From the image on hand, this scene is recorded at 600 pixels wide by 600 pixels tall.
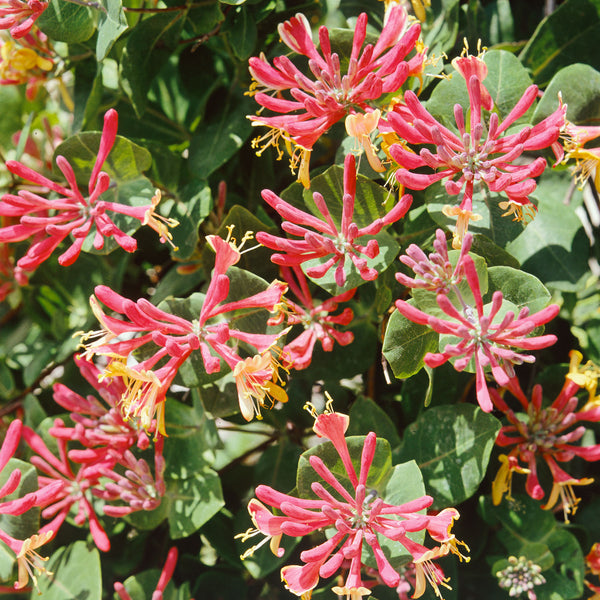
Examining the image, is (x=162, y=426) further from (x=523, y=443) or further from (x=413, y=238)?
(x=523, y=443)

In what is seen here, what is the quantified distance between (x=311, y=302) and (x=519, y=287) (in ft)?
1.11

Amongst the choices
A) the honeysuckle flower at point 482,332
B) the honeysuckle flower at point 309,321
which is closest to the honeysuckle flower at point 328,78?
the honeysuckle flower at point 309,321

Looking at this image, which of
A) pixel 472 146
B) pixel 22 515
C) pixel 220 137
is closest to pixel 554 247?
pixel 472 146

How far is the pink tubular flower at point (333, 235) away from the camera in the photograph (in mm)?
892

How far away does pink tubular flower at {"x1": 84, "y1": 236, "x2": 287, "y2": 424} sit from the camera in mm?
888

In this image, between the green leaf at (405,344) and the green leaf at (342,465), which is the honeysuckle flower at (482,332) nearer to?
the green leaf at (405,344)

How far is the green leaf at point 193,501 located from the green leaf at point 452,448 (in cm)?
34

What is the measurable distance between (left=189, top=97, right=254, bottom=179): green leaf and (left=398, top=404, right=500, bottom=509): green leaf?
57cm

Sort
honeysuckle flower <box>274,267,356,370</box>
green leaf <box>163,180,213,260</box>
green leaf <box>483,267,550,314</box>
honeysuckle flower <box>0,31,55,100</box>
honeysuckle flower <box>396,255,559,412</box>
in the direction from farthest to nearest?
honeysuckle flower <box>0,31,55,100</box> < green leaf <box>163,180,213,260</box> < honeysuckle flower <box>274,267,356,370</box> < green leaf <box>483,267,550,314</box> < honeysuckle flower <box>396,255,559,412</box>

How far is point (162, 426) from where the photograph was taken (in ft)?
3.13

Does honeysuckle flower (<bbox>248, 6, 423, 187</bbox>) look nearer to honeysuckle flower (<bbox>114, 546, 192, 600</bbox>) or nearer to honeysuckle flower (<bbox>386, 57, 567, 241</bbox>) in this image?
honeysuckle flower (<bbox>386, 57, 567, 241</bbox>)

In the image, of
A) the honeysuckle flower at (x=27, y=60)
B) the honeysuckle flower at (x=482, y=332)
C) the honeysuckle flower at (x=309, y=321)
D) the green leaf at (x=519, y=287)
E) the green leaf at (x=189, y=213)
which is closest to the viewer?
the honeysuckle flower at (x=482, y=332)

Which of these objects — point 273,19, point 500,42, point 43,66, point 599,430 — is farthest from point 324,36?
point 599,430

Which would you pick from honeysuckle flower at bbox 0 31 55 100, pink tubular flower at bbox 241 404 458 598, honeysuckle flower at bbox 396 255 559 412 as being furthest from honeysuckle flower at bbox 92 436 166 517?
honeysuckle flower at bbox 0 31 55 100
